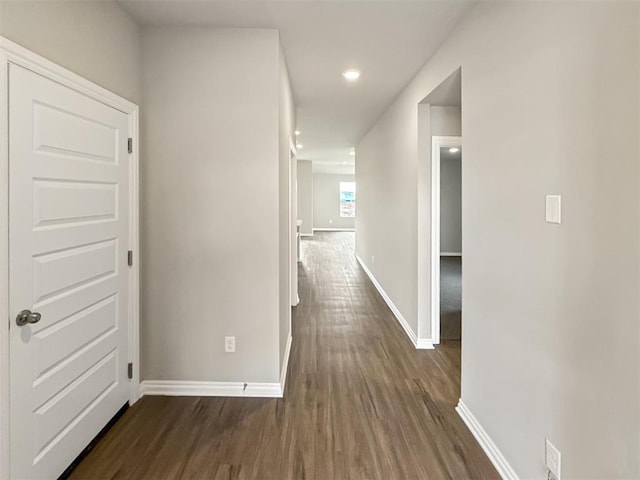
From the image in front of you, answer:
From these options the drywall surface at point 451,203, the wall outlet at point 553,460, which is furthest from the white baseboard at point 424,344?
the drywall surface at point 451,203

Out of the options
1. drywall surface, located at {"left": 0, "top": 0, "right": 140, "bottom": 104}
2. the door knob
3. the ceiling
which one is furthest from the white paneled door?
the ceiling

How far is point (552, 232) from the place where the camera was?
155 centimetres

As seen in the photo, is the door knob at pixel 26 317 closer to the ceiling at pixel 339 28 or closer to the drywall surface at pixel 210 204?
the drywall surface at pixel 210 204

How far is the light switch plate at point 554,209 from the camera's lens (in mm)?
1502

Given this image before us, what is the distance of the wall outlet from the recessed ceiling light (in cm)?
310

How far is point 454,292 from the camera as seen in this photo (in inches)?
235

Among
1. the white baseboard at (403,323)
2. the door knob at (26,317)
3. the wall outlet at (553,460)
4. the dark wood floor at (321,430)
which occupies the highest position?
the door knob at (26,317)

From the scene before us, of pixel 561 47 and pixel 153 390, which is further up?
pixel 561 47

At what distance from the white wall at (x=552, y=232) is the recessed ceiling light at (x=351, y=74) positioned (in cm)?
103

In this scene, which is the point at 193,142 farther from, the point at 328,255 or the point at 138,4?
the point at 328,255

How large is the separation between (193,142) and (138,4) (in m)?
0.85

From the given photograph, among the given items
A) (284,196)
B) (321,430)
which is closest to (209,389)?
(321,430)

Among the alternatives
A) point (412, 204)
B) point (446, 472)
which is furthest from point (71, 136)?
point (412, 204)

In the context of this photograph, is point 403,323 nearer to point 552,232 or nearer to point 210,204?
point 210,204
